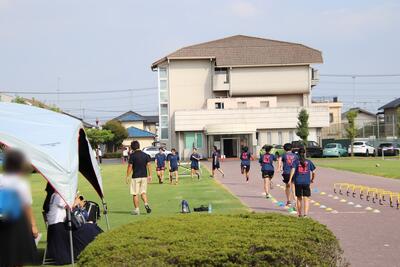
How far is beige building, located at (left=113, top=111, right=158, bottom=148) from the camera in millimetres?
99375

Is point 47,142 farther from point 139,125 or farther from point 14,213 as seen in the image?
point 139,125

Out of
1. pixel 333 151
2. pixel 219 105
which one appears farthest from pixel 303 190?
pixel 219 105

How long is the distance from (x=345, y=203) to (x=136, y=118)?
9811cm

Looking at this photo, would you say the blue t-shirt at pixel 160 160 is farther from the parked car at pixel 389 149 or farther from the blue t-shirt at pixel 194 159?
the parked car at pixel 389 149

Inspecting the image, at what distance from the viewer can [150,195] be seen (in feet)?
72.7

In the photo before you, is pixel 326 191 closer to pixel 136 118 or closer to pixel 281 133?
pixel 281 133

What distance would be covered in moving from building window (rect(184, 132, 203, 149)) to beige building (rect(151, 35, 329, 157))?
4.3 inches

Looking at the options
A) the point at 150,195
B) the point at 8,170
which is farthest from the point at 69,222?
the point at 150,195

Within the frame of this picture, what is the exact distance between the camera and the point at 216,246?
6484 millimetres

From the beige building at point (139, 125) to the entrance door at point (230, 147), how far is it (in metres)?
35.0

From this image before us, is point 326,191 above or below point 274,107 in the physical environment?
below

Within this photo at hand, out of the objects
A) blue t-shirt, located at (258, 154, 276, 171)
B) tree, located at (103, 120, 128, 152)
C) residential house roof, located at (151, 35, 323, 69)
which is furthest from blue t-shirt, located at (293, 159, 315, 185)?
tree, located at (103, 120, 128, 152)

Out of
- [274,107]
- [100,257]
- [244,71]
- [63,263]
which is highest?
[244,71]

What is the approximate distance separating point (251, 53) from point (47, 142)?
208 feet
